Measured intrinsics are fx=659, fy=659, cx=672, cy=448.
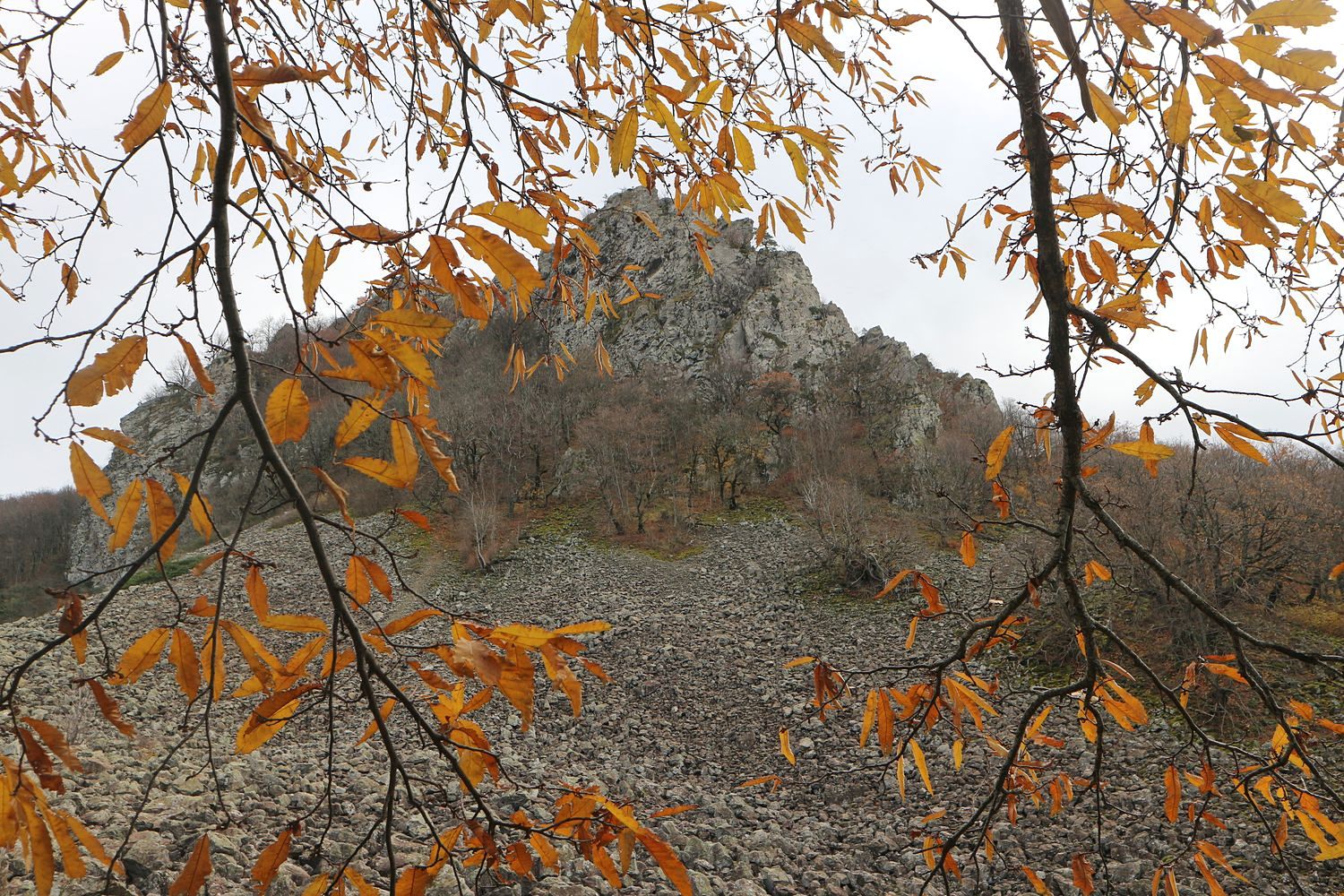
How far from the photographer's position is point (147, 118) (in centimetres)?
75

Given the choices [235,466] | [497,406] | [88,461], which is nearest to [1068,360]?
[88,461]

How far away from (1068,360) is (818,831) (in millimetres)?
4028

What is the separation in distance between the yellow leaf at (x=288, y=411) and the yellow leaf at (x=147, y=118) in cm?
34

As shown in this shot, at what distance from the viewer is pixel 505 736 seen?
18.5 ft

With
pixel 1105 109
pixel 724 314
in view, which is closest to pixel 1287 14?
pixel 1105 109

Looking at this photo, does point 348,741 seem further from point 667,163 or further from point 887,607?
point 887,607

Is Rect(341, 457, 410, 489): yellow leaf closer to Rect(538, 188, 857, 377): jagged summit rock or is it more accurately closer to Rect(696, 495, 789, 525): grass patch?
Rect(696, 495, 789, 525): grass patch

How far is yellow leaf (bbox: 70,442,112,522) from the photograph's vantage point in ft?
2.26

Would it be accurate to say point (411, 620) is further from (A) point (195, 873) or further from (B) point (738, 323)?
(B) point (738, 323)

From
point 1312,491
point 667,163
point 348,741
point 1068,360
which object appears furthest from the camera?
point 1312,491

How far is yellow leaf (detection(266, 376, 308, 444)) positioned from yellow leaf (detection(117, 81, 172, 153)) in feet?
1.10

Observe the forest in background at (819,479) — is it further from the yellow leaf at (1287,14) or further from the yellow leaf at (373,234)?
the yellow leaf at (373,234)

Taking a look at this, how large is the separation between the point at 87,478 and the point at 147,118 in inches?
16.1

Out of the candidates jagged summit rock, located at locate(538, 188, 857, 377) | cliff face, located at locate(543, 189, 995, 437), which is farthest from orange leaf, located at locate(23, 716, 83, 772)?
jagged summit rock, located at locate(538, 188, 857, 377)
